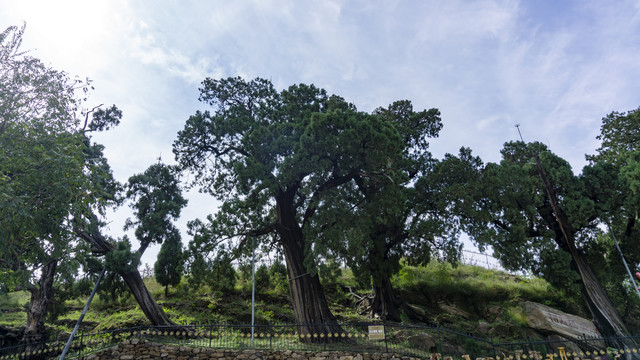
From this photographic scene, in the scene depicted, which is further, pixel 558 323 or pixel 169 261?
pixel 169 261

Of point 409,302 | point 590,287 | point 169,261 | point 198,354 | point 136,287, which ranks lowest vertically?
point 198,354

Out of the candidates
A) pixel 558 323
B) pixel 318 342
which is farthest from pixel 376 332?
pixel 558 323

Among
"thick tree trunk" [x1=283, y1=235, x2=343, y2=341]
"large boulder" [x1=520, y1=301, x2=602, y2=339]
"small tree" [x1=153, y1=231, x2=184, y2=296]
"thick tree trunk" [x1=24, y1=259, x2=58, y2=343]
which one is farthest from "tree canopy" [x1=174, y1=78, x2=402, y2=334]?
"large boulder" [x1=520, y1=301, x2=602, y2=339]

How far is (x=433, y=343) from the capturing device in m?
12.0

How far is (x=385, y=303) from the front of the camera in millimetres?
16656

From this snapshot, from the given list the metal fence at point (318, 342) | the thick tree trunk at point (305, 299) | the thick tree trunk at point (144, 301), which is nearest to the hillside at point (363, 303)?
the thick tree trunk at point (144, 301)

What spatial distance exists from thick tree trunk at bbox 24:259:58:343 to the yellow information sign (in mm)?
12645

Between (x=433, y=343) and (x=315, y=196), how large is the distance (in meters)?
7.05

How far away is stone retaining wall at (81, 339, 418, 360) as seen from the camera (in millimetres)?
10062

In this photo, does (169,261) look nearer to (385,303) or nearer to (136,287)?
(136,287)

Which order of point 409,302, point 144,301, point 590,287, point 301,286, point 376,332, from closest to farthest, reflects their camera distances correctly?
point 376,332, point 301,286, point 144,301, point 590,287, point 409,302

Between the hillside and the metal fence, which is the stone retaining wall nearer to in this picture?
the metal fence

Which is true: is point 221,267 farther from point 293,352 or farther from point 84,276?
point 84,276

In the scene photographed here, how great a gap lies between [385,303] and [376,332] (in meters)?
6.85
